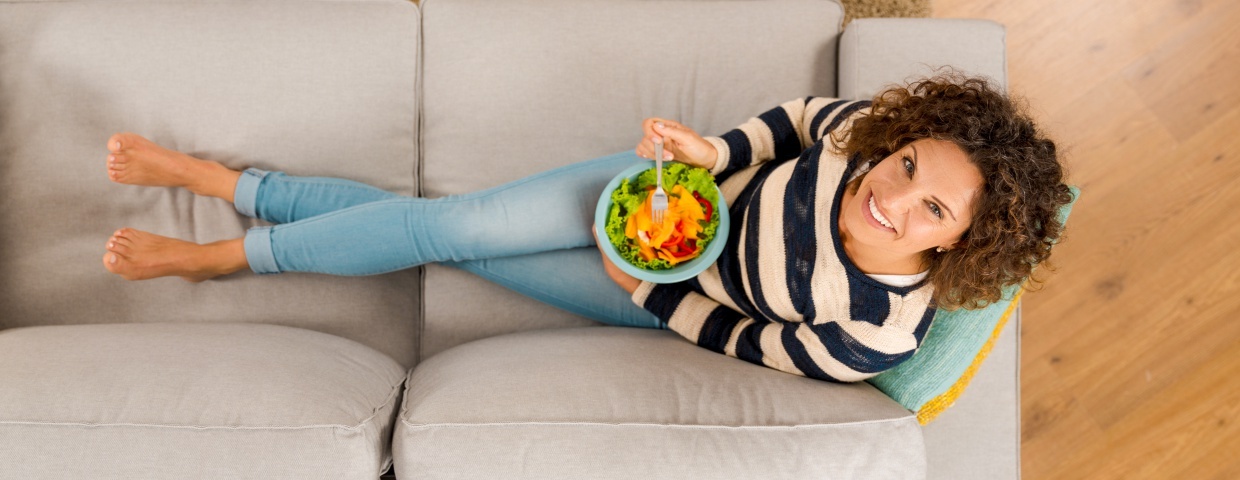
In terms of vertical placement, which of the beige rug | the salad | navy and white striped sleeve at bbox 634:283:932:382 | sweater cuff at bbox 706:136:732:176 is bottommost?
navy and white striped sleeve at bbox 634:283:932:382

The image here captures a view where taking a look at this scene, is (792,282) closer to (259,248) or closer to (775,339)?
(775,339)

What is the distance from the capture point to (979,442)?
130 centimetres

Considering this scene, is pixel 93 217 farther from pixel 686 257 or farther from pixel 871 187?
pixel 871 187

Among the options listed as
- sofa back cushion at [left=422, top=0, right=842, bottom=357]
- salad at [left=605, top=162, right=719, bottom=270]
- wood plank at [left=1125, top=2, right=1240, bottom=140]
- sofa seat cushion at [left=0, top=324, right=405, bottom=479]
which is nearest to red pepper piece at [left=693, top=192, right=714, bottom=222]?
salad at [left=605, top=162, right=719, bottom=270]

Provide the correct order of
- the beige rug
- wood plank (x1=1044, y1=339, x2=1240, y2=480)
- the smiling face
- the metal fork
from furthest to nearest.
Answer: the beige rug → wood plank (x1=1044, y1=339, x2=1240, y2=480) → the metal fork → the smiling face

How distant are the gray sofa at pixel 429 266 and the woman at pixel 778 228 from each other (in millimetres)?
67

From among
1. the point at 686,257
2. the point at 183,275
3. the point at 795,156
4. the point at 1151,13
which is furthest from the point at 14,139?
the point at 1151,13

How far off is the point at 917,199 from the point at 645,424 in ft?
1.58

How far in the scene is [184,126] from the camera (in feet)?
4.34

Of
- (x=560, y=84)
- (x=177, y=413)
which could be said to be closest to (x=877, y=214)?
(x=560, y=84)

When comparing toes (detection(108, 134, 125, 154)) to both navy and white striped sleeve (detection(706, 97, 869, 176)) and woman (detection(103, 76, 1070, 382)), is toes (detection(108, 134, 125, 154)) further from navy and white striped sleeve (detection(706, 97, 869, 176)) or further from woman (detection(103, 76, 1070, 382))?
navy and white striped sleeve (detection(706, 97, 869, 176))

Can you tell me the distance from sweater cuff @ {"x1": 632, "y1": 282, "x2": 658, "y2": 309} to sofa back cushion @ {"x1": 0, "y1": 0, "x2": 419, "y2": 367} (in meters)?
0.46

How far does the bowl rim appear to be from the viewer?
1.14 m

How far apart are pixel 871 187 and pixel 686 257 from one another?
292 mm
